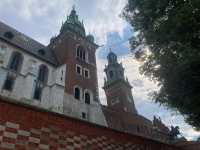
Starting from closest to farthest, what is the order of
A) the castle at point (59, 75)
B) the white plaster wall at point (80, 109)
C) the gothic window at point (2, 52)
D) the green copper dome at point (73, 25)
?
the gothic window at point (2, 52) < the castle at point (59, 75) < the white plaster wall at point (80, 109) < the green copper dome at point (73, 25)

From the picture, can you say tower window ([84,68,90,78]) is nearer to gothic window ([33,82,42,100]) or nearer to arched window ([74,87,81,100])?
arched window ([74,87,81,100])

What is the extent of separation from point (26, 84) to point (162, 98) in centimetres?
1647

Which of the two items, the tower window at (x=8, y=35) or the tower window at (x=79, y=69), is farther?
the tower window at (x=79, y=69)

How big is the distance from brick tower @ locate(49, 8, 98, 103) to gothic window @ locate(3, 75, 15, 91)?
6366 mm

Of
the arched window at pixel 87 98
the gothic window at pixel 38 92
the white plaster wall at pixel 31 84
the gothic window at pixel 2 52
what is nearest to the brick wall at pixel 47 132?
the white plaster wall at pixel 31 84

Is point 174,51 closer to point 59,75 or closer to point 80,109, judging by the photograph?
point 80,109

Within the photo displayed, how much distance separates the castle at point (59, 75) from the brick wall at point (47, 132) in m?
12.2

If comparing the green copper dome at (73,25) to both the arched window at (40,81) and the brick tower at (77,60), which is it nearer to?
the brick tower at (77,60)

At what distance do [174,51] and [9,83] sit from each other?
17.9 meters

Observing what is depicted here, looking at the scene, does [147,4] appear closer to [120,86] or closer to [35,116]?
[35,116]

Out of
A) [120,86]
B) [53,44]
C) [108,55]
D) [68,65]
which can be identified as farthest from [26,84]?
[108,55]

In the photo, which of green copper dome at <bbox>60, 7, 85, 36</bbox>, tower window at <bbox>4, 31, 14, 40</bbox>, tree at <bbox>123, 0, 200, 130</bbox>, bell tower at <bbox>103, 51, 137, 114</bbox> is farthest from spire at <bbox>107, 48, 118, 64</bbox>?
tree at <bbox>123, 0, 200, 130</bbox>

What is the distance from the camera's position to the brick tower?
2633 cm

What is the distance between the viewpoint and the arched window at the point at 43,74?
2444 cm
